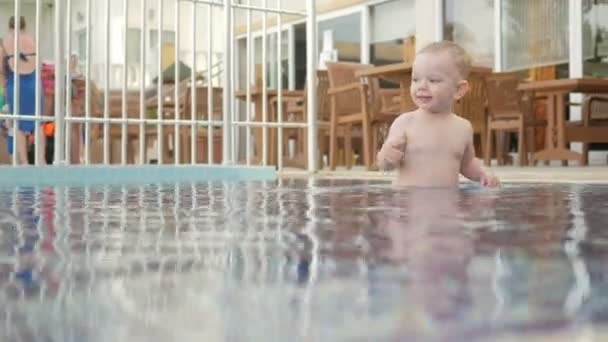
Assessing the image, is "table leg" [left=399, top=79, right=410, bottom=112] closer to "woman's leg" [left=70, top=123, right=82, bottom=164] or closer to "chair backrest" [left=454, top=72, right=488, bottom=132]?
"chair backrest" [left=454, top=72, right=488, bottom=132]

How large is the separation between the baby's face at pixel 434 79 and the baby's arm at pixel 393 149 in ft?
0.25

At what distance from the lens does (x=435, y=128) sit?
192 centimetres

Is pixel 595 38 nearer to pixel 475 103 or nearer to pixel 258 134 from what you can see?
pixel 475 103

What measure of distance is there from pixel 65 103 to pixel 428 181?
5.04 feet

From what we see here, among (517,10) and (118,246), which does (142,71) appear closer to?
(118,246)

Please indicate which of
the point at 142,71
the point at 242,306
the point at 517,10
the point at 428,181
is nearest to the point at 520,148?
the point at 517,10

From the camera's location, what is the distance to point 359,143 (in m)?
7.09

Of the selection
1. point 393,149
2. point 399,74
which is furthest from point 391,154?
point 399,74

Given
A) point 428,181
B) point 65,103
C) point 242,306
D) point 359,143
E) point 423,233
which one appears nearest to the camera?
point 242,306

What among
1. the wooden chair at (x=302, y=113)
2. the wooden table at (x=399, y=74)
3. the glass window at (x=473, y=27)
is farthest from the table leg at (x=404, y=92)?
the glass window at (x=473, y=27)

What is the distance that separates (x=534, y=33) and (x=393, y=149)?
586cm

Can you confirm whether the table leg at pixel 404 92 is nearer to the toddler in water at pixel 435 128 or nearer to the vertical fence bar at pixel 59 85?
the vertical fence bar at pixel 59 85

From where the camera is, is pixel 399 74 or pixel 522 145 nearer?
pixel 399 74

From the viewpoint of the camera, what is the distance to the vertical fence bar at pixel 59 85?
9.21 feet
